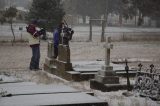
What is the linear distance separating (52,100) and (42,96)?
67cm

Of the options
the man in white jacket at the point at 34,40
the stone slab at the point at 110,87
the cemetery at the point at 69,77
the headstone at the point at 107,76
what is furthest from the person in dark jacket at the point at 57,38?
the stone slab at the point at 110,87

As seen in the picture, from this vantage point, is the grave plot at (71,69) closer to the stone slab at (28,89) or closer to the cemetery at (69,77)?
the cemetery at (69,77)

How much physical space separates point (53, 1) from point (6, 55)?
14.5 meters

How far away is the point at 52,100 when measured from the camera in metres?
10.2

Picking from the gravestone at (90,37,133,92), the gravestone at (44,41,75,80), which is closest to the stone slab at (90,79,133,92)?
the gravestone at (90,37,133,92)

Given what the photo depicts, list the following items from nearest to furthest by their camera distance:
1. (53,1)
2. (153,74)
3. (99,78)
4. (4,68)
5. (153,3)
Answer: (153,74)
(99,78)
(4,68)
(53,1)
(153,3)

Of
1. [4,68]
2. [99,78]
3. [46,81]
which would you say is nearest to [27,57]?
[4,68]

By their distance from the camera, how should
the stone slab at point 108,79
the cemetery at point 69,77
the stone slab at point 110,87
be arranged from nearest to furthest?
the cemetery at point 69,77
the stone slab at point 110,87
the stone slab at point 108,79

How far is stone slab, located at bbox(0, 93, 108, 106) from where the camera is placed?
387 inches

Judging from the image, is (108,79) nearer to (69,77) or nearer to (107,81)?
(107,81)

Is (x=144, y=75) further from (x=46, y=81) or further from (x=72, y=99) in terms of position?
(x=46, y=81)

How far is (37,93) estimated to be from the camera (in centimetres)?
1119

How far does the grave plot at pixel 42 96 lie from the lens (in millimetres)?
9906

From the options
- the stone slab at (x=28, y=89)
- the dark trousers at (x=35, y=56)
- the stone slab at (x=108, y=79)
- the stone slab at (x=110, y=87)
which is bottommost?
the stone slab at (x=110, y=87)
